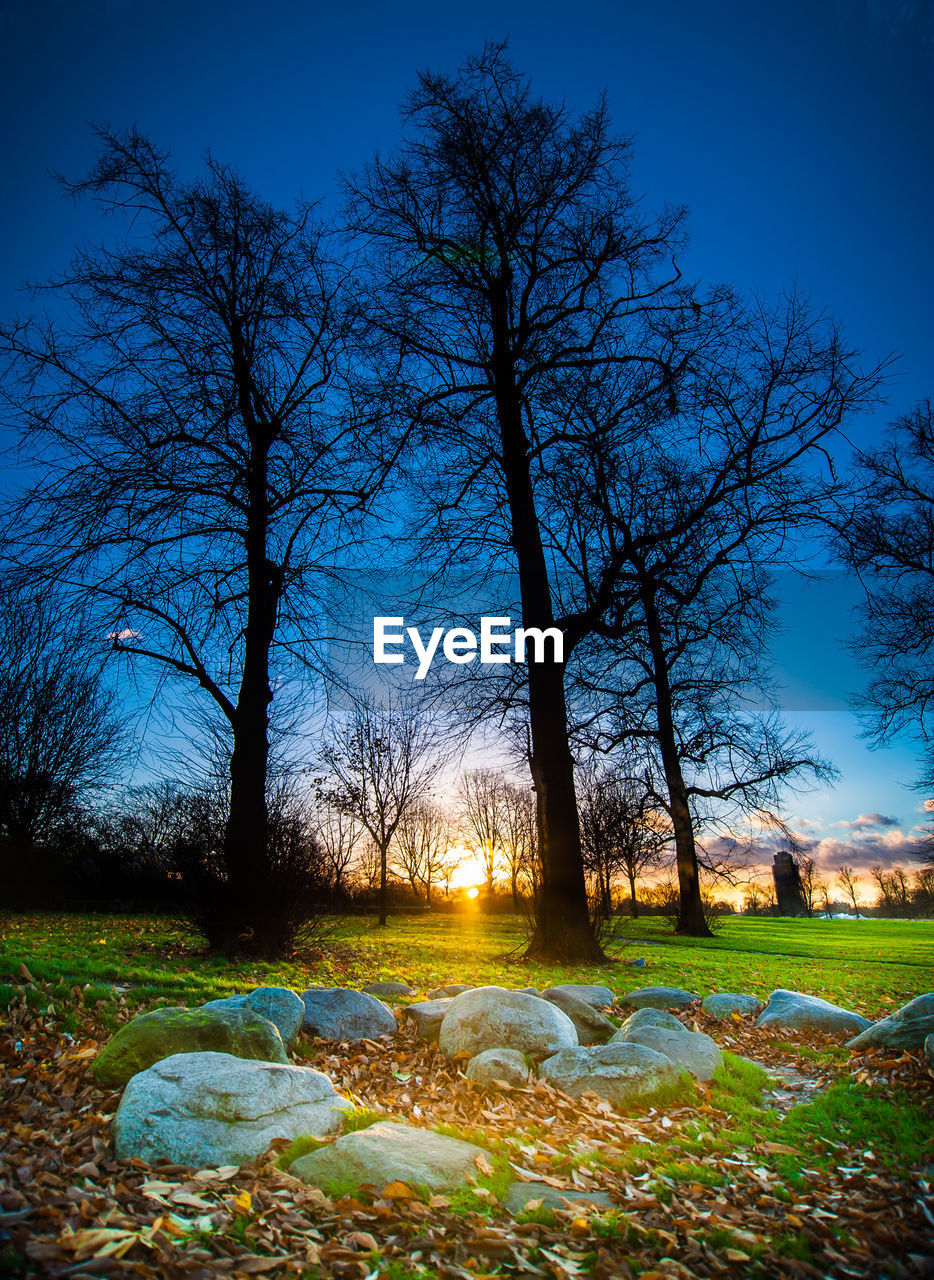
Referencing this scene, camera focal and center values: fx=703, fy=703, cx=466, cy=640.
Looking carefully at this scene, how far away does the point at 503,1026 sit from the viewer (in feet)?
20.9

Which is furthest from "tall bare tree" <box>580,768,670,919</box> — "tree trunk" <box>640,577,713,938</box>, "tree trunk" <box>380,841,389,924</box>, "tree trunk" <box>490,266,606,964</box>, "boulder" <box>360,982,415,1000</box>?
"tree trunk" <box>380,841,389,924</box>

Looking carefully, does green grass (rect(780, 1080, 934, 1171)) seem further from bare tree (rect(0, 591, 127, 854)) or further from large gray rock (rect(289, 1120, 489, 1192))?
bare tree (rect(0, 591, 127, 854))

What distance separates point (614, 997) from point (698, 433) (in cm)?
801

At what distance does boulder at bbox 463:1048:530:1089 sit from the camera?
569cm

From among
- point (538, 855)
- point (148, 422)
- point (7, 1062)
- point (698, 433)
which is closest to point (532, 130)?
point (698, 433)

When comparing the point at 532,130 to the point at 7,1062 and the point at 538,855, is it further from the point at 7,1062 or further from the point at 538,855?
the point at 7,1062

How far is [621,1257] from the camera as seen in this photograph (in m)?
3.24

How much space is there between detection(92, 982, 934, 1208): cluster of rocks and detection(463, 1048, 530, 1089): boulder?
1 centimetres

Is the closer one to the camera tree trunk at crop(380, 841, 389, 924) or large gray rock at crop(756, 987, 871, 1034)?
large gray rock at crop(756, 987, 871, 1034)

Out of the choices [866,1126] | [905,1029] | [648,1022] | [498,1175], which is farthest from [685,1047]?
[498,1175]

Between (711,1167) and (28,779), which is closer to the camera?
(711,1167)

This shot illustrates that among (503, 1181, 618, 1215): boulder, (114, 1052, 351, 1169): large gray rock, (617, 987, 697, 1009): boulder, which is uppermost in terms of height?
(114, 1052, 351, 1169): large gray rock

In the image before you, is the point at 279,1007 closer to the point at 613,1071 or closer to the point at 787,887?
the point at 613,1071

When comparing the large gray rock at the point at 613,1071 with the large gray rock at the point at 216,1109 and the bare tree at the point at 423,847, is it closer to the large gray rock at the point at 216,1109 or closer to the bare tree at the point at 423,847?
the large gray rock at the point at 216,1109
